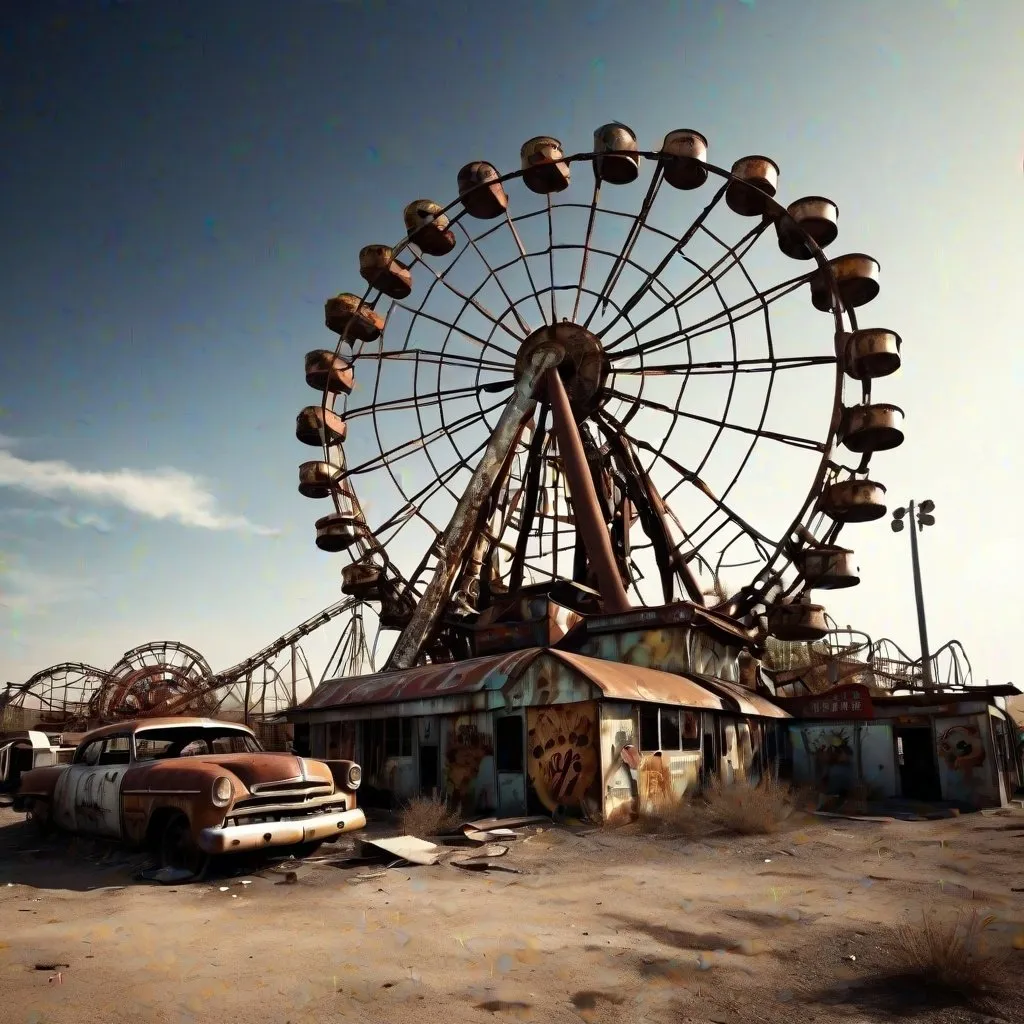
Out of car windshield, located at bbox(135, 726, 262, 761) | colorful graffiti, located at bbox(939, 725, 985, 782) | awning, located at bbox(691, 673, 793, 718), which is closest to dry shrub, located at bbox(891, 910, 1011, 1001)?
car windshield, located at bbox(135, 726, 262, 761)

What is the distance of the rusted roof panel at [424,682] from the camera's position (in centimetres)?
1515

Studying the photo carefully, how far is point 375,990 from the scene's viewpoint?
4992mm

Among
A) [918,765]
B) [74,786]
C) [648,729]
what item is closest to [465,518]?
[648,729]

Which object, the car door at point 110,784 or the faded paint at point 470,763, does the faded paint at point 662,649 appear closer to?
the faded paint at point 470,763

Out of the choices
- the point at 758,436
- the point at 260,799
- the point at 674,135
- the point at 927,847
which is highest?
the point at 674,135

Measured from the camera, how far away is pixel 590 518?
20734 millimetres

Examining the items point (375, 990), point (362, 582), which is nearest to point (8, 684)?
point (362, 582)

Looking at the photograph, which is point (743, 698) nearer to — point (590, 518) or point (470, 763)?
point (590, 518)

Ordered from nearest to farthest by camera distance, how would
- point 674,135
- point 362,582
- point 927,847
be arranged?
point 927,847 → point 674,135 → point 362,582

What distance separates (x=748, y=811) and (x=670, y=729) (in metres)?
3.48

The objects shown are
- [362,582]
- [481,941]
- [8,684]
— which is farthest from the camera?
[8,684]

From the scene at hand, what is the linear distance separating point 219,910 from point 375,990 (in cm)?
302

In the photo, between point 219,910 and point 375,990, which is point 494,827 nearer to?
point 219,910

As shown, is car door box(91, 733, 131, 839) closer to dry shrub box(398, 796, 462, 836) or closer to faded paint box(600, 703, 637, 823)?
dry shrub box(398, 796, 462, 836)
